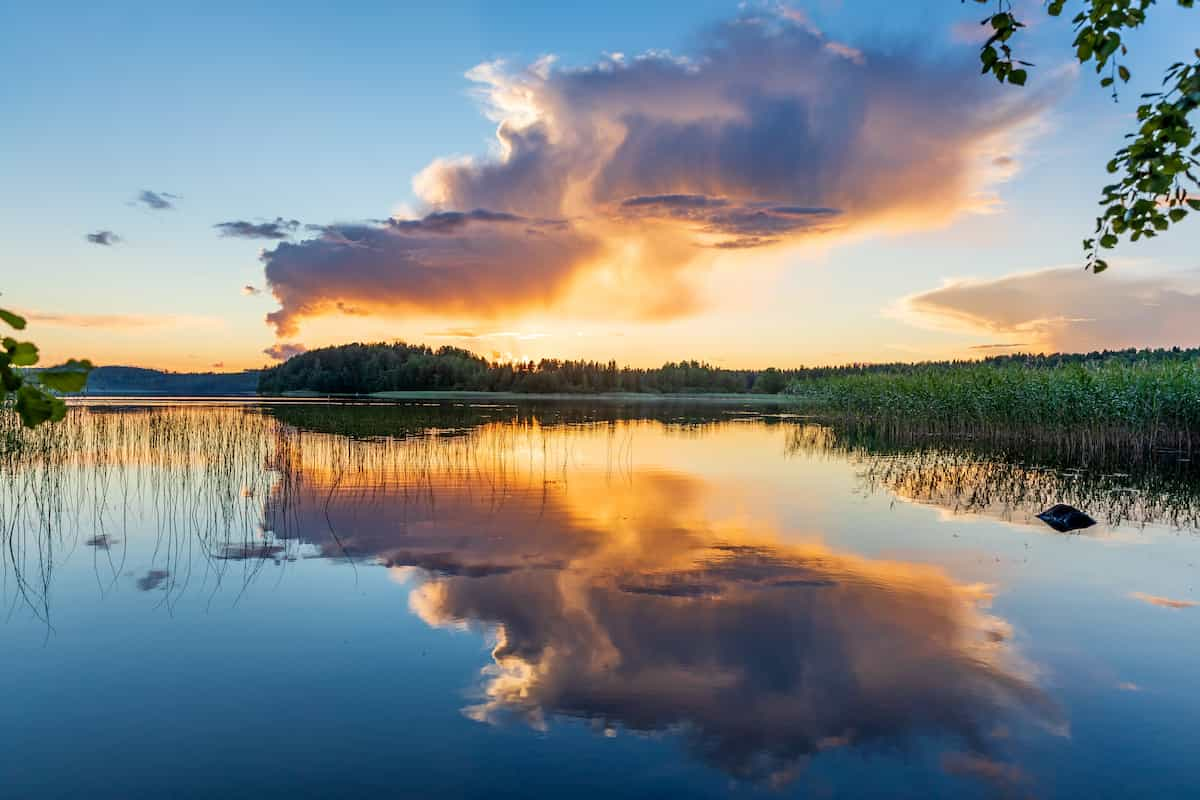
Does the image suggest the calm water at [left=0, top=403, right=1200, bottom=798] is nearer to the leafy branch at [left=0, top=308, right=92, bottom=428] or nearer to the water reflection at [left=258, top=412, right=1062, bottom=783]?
the water reflection at [left=258, top=412, right=1062, bottom=783]

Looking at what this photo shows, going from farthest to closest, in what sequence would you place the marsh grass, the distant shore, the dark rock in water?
the distant shore
the marsh grass
the dark rock in water

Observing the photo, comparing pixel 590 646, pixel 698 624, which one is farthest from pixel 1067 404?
pixel 590 646

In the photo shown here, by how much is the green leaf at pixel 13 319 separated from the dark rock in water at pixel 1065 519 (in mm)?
14756

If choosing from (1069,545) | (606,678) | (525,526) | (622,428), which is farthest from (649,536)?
(622,428)

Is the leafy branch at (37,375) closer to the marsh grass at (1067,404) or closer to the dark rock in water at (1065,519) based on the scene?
the dark rock in water at (1065,519)

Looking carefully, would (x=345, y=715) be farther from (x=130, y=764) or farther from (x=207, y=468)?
(x=207, y=468)

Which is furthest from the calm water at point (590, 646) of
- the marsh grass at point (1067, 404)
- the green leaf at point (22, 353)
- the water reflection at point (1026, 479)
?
the marsh grass at point (1067, 404)

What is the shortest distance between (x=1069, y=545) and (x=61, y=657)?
13.7 m

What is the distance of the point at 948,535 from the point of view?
12.6 m

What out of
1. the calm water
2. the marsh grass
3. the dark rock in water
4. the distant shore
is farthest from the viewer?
the distant shore

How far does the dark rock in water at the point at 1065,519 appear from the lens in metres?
13.1

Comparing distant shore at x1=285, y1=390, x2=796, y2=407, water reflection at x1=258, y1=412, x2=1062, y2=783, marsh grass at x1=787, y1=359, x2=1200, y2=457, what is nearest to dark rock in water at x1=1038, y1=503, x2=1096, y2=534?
water reflection at x1=258, y1=412, x2=1062, y2=783

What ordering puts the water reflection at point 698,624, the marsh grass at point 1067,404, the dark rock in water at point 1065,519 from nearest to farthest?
the water reflection at point 698,624
the dark rock in water at point 1065,519
the marsh grass at point 1067,404

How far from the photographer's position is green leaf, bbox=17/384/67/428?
1.95m
